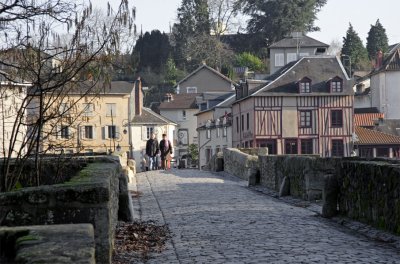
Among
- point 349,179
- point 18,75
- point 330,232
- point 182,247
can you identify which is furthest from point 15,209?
point 349,179

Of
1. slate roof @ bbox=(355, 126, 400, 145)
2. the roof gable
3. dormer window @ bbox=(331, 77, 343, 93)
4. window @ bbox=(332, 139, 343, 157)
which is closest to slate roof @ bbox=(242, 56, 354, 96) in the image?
dormer window @ bbox=(331, 77, 343, 93)

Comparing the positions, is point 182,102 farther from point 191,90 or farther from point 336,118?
point 336,118

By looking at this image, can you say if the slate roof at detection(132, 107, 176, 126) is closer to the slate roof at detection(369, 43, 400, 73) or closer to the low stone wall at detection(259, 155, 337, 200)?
the slate roof at detection(369, 43, 400, 73)

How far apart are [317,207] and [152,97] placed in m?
88.7

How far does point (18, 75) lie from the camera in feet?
36.9

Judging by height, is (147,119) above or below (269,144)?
above

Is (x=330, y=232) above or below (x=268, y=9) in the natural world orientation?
below

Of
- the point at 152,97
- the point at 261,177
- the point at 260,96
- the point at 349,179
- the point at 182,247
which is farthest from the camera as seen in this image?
the point at 152,97

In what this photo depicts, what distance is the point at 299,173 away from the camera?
1831 centimetres

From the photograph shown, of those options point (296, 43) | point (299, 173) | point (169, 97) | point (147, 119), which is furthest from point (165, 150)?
point (169, 97)

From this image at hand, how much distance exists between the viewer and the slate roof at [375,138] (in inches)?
2574

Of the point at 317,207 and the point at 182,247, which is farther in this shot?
the point at 317,207

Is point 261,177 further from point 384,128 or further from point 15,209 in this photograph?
point 384,128

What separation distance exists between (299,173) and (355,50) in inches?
3506
